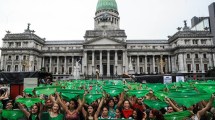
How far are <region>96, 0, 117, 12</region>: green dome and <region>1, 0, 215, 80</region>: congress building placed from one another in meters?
20.9

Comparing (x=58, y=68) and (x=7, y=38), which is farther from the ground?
(x=7, y=38)

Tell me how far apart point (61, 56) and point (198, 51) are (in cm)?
5407

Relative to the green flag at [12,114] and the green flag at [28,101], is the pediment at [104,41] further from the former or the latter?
the green flag at [12,114]

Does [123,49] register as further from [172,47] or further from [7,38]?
[7,38]

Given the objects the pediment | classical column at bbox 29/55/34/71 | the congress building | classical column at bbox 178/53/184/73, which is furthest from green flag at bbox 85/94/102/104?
classical column at bbox 29/55/34/71

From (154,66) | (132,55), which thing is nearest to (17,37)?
(132,55)

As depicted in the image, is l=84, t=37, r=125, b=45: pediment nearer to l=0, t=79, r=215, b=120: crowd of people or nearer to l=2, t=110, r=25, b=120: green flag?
l=0, t=79, r=215, b=120: crowd of people

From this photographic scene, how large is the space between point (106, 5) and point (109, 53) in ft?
103

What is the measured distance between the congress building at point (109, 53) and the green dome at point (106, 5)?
20.9m

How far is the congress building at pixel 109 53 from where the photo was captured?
76.2 m

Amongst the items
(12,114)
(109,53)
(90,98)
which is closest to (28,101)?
(12,114)

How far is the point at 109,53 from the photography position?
257 feet

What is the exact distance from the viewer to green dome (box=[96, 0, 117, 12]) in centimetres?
9800

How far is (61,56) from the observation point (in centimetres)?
8419
